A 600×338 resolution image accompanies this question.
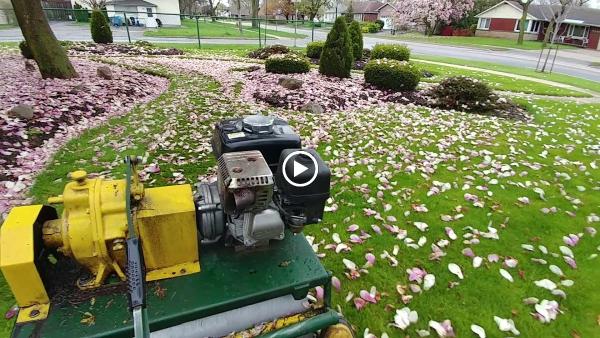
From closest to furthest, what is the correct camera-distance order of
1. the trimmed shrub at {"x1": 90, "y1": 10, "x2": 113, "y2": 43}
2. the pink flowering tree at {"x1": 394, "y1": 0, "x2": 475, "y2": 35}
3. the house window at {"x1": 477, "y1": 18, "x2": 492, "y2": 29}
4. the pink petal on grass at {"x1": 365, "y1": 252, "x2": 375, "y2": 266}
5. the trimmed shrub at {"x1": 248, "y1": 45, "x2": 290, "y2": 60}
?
1. the pink petal on grass at {"x1": 365, "y1": 252, "x2": 375, "y2": 266}
2. the trimmed shrub at {"x1": 248, "y1": 45, "x2": 290, "y2": 60}
3. the trimmed shrub at {"x1": 90, "y1": 10, "x2": 113, "y2": 43}
4. the pink flowering tree at {"x1": 394, "y1": 0, "x2": 475, "y2": 35}
5. the house window at {"x1": 477, "y1": 18, "x2": 492, "y2": 29}

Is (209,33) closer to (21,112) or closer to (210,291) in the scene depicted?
(21,112)

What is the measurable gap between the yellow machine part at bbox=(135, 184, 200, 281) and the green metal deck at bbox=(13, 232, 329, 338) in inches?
3.5

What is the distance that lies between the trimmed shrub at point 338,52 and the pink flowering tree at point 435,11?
44619mm

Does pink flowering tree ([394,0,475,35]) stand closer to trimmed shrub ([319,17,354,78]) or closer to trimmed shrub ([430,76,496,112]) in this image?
trimmed shrub ([319,17,354,78])

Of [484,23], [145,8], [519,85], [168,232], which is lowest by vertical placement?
[519,85]

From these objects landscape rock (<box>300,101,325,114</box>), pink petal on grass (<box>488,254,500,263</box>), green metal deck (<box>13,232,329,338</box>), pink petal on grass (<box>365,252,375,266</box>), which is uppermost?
green metal deck (<box>13,232,329,338</box>)

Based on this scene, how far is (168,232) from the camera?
2.17 m

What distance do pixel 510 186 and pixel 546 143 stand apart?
10.1 feet

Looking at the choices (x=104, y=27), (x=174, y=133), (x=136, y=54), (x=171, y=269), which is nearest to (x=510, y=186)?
(x=171, y=269)

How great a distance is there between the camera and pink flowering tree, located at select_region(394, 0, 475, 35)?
166ft

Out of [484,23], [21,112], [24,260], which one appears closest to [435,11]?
[484,23]
